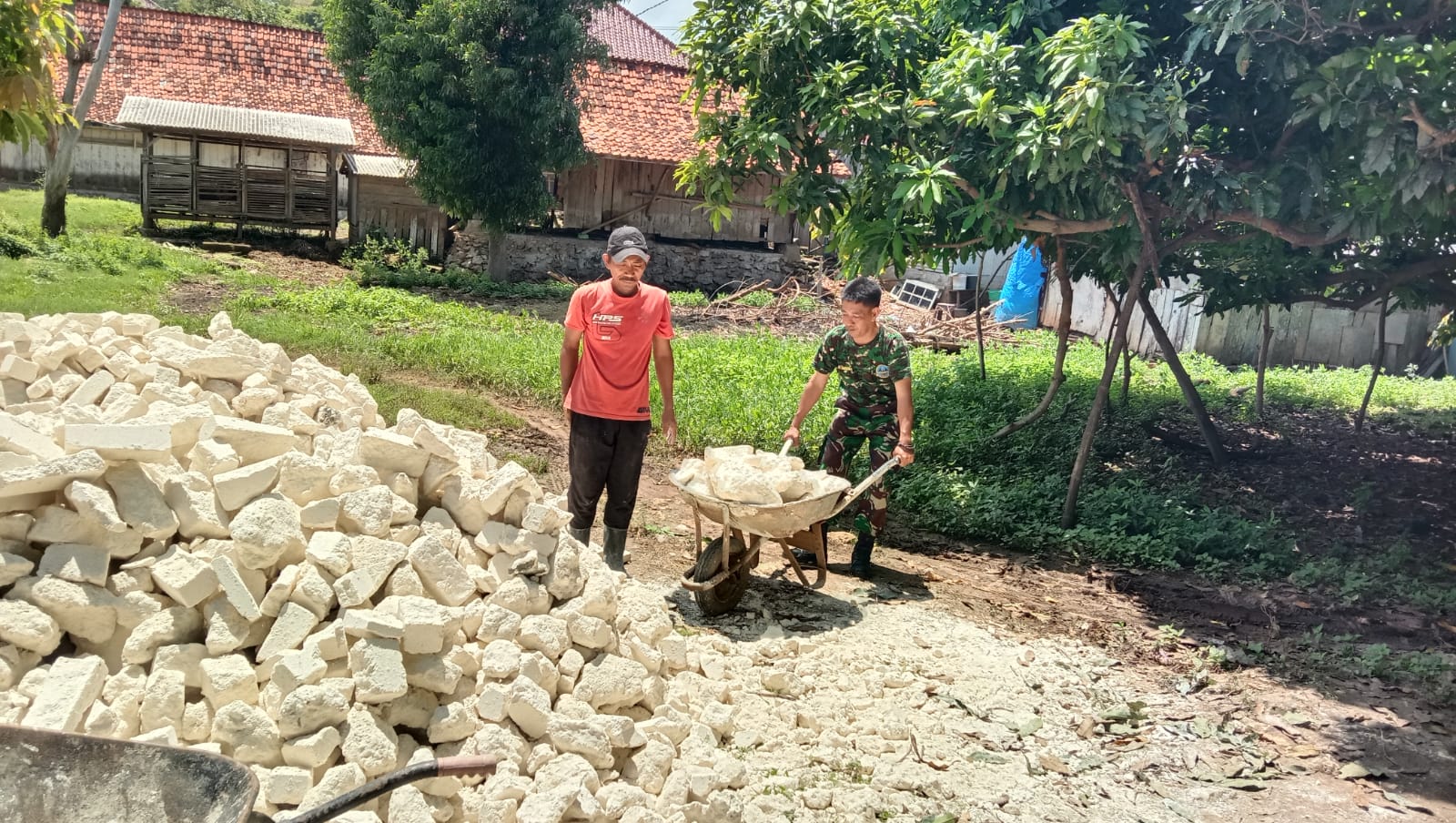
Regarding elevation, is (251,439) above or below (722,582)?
above

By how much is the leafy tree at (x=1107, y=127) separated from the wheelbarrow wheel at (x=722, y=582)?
Answer: 2.76 m

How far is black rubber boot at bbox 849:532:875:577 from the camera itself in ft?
21.2

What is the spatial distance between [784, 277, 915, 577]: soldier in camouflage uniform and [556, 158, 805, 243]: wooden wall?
1482 cm

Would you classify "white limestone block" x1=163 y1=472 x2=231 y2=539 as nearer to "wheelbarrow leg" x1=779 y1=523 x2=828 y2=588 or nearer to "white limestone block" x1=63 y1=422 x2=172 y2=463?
"white limestone block" x1=63 y1=422 x2=172 y2=463

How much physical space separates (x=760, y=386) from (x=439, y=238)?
41.9 ft

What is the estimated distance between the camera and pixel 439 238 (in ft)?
69.8

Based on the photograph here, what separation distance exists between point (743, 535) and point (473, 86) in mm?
13403

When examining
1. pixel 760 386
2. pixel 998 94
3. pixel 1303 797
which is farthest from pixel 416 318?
pixel 1303 797

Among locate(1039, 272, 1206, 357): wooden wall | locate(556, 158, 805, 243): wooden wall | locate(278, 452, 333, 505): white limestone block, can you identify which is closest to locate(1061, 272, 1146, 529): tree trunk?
locate(278, 452, 333, 505): white limestone block

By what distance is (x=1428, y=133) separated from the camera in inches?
230

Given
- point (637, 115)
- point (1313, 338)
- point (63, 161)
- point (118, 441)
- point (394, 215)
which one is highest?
point (637, 115)

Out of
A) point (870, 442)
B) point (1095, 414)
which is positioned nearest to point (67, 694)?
point (870, 442)

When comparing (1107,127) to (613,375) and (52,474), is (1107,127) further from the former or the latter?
(52,474)

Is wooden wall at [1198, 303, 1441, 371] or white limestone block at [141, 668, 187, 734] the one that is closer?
white limestone block at [141, 668, 187, 734]
